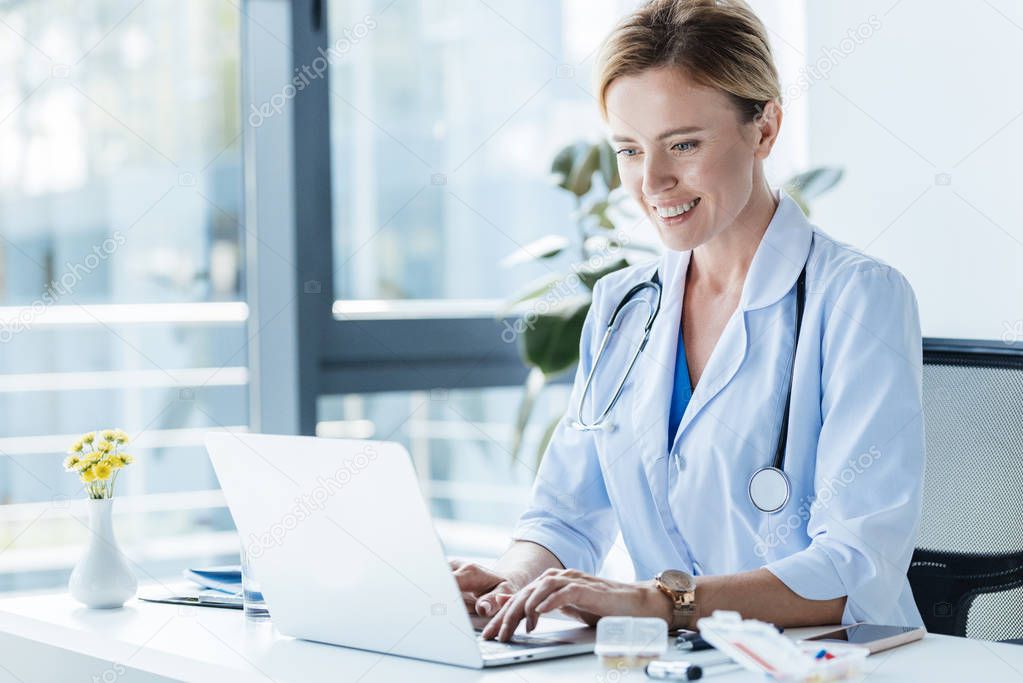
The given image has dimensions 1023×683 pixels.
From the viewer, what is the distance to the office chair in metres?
1.54

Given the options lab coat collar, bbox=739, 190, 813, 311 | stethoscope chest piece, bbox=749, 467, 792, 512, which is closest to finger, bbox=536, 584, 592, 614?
stethoscope chest piece, bbox=749, 467, 792, 512

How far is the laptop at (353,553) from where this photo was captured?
1.04 m

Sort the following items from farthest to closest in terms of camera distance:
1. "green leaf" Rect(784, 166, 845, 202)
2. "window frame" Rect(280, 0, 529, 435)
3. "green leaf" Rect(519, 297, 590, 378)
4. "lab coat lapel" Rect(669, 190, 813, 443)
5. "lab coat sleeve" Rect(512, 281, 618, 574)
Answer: "window frame" Rect(280, 0, 529, 435), "green leaf" Rect(519, 297, 590, 378), "green leaf" Rect(784, 166, 845, 202), "lab coat sleeve" Rect(512, 281, 618, 574), "lab coat lapel" Rect(669, 190, 813, 443)

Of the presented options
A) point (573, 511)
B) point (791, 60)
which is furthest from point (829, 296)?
point (791, 60)

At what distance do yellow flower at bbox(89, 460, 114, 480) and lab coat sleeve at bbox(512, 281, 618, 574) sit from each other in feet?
1.77

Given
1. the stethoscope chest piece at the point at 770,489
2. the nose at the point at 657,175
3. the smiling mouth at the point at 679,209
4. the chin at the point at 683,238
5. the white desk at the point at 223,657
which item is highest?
the nose at the point at 657,175

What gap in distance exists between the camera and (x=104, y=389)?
9.66 ft

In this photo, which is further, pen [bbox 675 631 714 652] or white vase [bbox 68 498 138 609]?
white vase [bbox 68 498 138 609]

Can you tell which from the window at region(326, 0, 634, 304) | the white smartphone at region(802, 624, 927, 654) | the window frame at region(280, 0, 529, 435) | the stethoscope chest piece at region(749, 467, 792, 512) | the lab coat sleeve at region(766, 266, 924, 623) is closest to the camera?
the white smartphone at region(802, 624, 927, 654)

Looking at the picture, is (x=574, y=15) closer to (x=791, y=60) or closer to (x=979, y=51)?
(x=791, y=60)

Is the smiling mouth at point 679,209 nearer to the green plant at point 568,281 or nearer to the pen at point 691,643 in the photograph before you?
the pen at point 691,643

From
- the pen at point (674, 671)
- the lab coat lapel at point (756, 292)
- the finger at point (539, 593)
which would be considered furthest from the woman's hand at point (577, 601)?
the lab coat lapel at point (756, 292)

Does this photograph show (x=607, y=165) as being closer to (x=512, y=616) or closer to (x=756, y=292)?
(x=756, y=292)

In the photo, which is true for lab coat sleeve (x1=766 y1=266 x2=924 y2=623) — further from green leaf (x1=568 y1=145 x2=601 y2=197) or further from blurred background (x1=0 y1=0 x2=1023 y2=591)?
green leaf (x1=568 y1=145 x2=601 y2=197)
